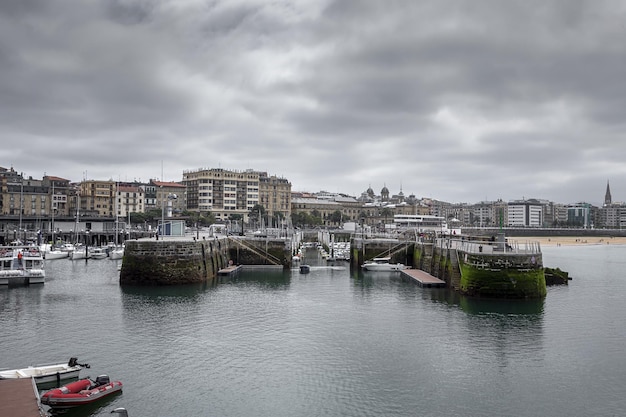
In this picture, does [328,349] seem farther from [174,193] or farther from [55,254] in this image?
[174,193]

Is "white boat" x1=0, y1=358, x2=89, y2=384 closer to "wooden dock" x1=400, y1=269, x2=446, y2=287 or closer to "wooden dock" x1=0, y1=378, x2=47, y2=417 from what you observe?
"wooden dock" x1=0, y1=378, x2=47, y2=417

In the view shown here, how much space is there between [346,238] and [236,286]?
9372cm

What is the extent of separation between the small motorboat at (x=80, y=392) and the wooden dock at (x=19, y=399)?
0.74m

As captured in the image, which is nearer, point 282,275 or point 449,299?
point 449,299

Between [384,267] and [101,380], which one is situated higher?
[384,267]

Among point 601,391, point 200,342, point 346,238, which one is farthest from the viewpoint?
point 346,238

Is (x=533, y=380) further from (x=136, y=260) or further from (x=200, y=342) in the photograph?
(x=136, y=260)

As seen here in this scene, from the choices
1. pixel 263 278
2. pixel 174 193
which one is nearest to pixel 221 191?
pixel 174 193

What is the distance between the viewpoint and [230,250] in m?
72.1

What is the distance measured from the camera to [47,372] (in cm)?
2278

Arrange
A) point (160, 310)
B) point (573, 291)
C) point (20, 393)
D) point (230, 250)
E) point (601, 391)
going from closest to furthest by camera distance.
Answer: point (20, 393) < point (601, 391) < point (160, 310) < point (573, 291) < point (230, 250)

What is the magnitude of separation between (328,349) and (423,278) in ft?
94.0

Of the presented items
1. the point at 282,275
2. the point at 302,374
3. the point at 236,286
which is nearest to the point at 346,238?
the point at 282,275

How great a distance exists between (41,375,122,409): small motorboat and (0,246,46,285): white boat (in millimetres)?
33458
